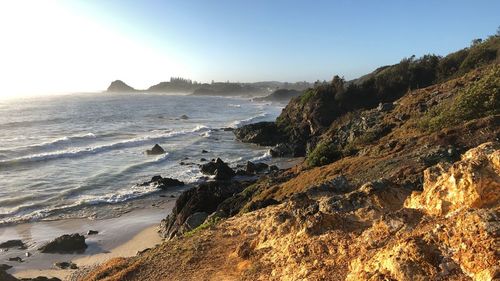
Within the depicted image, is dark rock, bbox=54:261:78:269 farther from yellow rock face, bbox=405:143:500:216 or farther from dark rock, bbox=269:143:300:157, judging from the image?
dark rock, bbox=269:143:300:157

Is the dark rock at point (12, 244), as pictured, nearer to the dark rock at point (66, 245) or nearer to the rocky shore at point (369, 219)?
the dark rock at point (66, 245)

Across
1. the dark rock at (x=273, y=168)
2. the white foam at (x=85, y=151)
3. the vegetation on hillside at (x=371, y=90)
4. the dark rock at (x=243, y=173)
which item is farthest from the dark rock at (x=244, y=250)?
the white foam at (x=85, y=151)

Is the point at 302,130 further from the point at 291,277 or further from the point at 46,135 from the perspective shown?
the point at 291,277

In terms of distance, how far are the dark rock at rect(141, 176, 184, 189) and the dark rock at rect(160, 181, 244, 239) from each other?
8.23 metres

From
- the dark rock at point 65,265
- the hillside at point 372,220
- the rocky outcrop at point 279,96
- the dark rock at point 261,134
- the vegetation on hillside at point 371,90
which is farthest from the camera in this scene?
the rocky outcrop at point 279,96

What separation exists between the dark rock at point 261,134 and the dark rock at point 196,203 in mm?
26054

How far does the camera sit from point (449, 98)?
23328 mm

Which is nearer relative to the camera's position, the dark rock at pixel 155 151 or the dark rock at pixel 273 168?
the dark rock at pixel 273 168

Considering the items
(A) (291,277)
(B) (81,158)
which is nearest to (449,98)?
(A) (291,277)

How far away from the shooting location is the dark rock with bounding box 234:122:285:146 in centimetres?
4822

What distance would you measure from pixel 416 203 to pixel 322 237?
186 centimetres

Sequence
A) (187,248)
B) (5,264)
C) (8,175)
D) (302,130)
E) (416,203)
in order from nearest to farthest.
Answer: (416,203), (187,248), (5,264), (8,175), (302,130)

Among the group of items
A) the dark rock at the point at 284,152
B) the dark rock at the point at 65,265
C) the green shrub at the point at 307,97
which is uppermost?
the green shrub at the point at 307,97

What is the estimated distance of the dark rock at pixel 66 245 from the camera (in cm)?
2009
